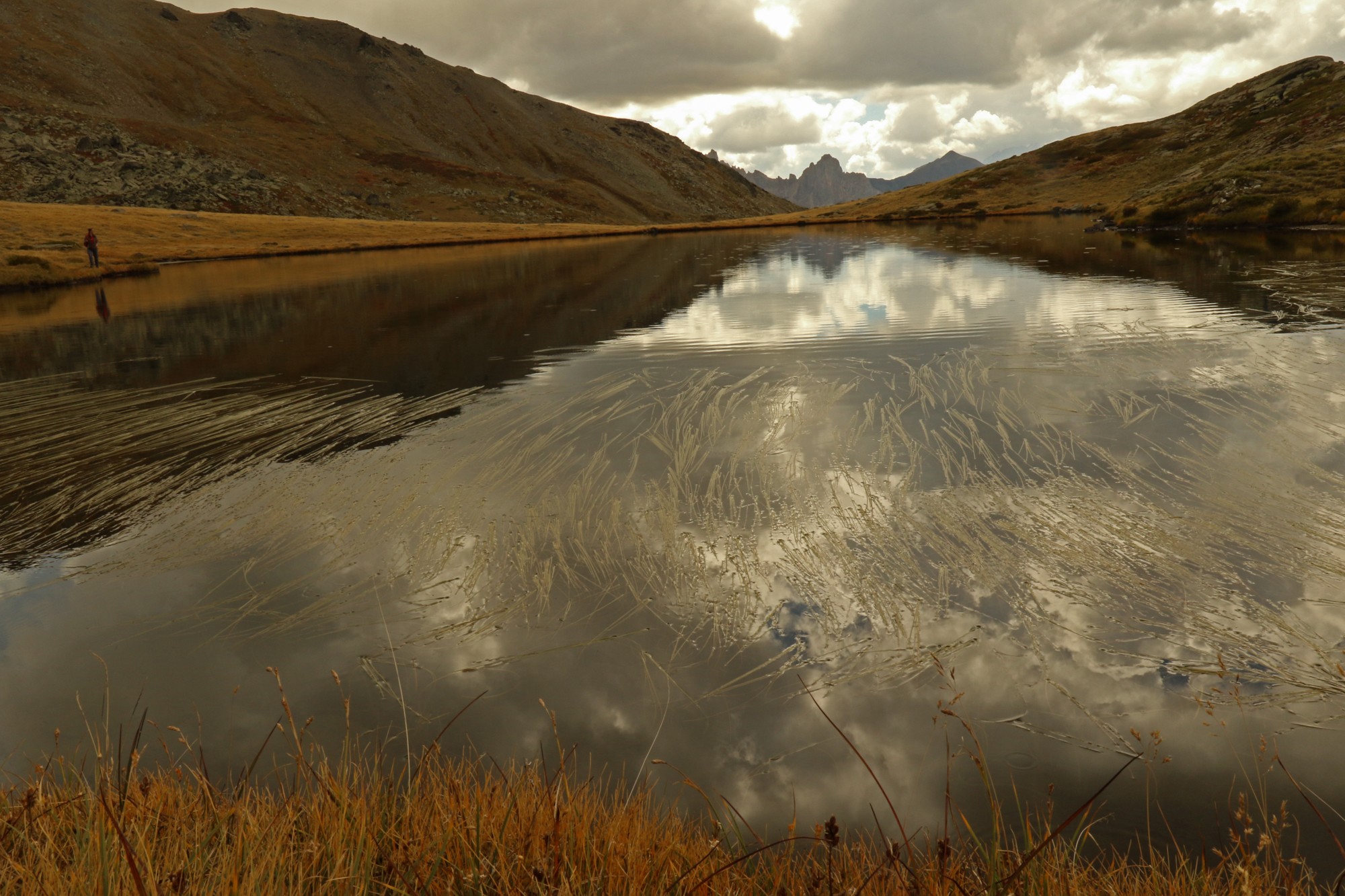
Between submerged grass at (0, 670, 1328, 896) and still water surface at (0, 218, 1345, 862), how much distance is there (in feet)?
0.95

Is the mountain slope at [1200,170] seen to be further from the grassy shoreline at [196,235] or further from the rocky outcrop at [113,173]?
the rocky outcrop at [113,173]

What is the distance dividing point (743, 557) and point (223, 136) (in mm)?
174815

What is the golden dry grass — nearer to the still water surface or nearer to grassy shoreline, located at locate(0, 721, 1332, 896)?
the still water surface

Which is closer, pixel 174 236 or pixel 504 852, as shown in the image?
pixel 504 852

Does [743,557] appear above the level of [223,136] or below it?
below

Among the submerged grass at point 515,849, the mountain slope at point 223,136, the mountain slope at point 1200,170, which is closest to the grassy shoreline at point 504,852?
the submerged grass at point 515,849

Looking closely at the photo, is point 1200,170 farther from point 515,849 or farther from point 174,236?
point 174,236

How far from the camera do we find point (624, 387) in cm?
1119

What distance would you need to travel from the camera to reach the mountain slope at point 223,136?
11100 cm

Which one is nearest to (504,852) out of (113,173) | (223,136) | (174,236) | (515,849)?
(515,849)

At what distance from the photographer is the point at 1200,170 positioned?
6562 cm

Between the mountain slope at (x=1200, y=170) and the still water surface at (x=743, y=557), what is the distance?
3524 cm

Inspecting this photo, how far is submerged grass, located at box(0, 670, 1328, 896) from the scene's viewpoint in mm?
2299

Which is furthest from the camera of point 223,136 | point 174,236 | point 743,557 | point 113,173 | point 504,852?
point 223,136
